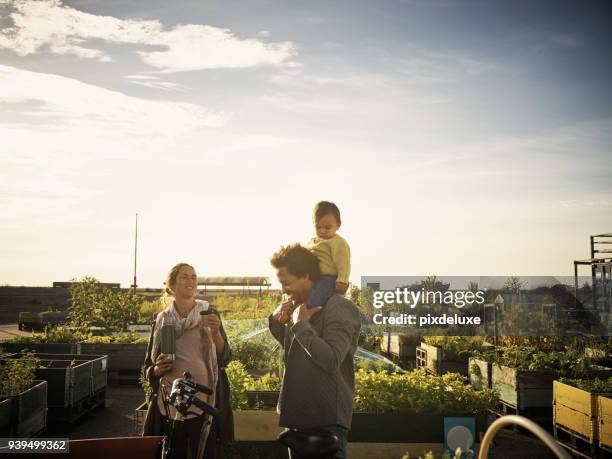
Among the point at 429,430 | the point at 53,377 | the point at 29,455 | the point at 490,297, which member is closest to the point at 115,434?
the point at 53,377

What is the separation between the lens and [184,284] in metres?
4.57

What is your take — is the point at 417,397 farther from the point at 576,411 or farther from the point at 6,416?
the point at 6,416

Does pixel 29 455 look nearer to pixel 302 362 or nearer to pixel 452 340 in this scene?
pixel 302 362

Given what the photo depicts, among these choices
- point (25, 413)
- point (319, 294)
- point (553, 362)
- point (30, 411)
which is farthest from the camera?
point (553, 362)

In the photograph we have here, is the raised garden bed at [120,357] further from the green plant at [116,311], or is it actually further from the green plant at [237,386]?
the green plant at [237,386]

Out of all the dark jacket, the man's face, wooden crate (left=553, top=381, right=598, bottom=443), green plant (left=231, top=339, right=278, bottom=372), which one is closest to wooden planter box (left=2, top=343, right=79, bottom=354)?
green plant (left=231, top=339, right=278, bottom=372)

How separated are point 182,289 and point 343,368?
1.86 meters

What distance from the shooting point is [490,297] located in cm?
2091

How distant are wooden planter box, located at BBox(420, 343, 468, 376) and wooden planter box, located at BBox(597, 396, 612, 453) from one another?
542 centimetres

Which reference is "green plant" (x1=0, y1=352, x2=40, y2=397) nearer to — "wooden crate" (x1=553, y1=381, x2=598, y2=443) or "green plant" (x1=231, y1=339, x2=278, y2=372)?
"green plant" (x1=231, y1=339, x2=278, y2=372)

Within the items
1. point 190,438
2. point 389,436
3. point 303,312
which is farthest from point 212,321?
point 389,436

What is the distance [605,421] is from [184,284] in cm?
519

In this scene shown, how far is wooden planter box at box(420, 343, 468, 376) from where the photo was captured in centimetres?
1231

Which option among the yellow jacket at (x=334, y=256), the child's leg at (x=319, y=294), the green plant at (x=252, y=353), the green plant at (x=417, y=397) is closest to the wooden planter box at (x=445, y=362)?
the green plant at (x=252, y=353)
